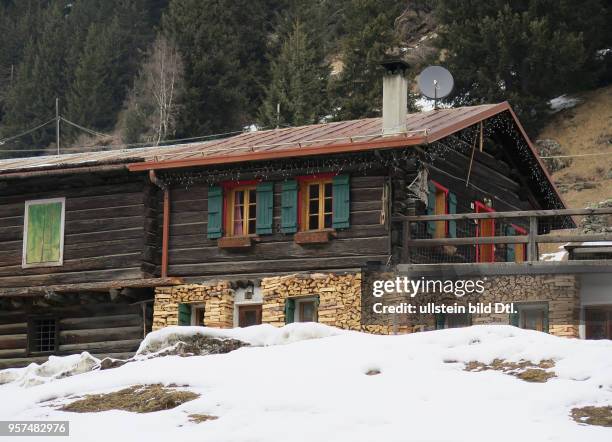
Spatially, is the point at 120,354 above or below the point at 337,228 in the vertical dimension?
below

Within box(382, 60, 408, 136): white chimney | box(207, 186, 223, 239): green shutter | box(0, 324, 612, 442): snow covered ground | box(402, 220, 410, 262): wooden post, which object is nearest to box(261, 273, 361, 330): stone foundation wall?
box(402, 220, 410, 262): wooden post

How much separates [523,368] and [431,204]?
10370 millimetres

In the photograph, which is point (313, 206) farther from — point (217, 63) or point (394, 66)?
point (217, 63)

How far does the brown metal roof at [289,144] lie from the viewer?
97.7ft

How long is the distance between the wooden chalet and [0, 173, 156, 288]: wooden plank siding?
1.4 inches

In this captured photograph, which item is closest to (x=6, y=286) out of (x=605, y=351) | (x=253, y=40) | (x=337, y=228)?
(x=337, y=228)

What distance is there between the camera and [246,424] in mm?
19250

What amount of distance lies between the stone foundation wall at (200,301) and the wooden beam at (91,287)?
11.5 inches

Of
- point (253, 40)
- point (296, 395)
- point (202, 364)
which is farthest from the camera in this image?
point (253, 40)

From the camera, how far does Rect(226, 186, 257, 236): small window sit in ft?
105

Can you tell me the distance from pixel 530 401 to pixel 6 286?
18.3m

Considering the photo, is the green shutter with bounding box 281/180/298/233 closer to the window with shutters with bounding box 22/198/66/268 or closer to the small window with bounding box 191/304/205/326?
the small window with bounding box 191/304/205/326

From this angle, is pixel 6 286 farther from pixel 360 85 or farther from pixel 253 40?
pixel 253 40

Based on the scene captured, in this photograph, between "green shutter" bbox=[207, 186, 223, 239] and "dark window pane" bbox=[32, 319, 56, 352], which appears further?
"dark window pane" bbox=[32, 319, 56, 352]
